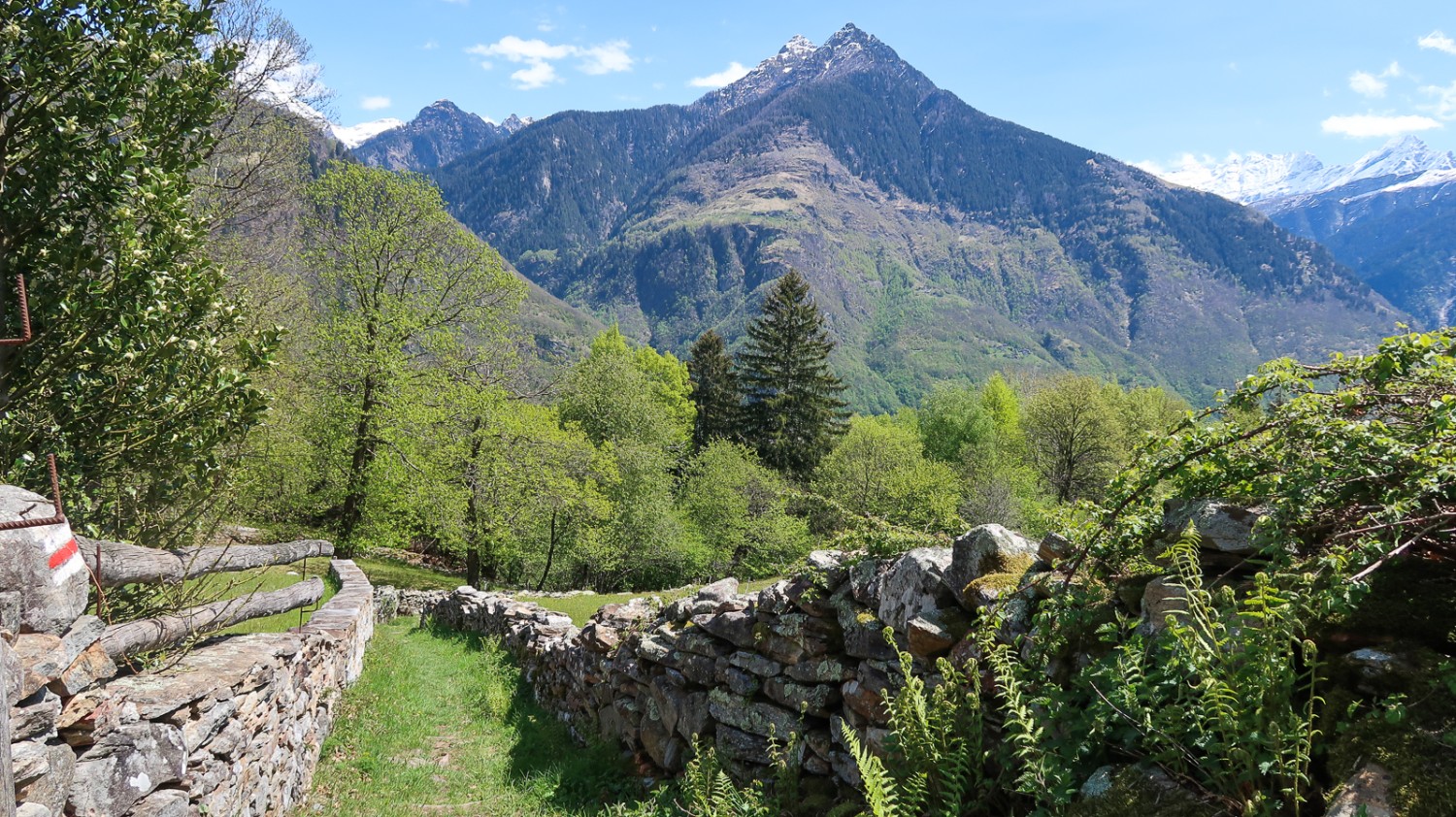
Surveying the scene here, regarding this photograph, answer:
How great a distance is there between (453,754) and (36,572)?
6887 millimetres

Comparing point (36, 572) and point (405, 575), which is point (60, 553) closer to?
point (36, 572)

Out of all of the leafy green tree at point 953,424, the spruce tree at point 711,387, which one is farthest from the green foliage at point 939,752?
the leafy green tree at point 953,424

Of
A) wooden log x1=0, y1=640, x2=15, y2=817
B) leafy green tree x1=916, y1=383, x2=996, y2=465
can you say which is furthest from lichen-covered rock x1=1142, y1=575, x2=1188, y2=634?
leafy green tree x1=916, y1=383, x2=996, y2=465

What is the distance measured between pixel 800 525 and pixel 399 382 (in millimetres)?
20992

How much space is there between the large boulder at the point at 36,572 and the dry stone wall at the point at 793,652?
4748mm

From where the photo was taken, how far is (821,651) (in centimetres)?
649

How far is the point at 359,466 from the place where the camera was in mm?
20891

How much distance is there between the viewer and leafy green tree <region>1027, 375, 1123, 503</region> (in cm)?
4234

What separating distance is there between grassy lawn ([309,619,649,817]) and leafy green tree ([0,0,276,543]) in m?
4.24

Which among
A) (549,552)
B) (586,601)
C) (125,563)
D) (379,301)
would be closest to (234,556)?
(125,563)

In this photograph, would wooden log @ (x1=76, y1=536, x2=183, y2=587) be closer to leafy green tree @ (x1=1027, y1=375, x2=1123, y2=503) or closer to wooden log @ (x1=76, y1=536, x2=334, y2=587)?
wooden log @ (x1=76, y1=536, x2=334, y2=587)

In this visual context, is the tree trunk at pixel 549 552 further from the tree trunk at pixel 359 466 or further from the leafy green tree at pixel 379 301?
the leafy green tree at pixel 379 301

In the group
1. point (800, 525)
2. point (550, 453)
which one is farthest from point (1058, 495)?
point (550, 453)

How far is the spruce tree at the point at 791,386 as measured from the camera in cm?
4562
